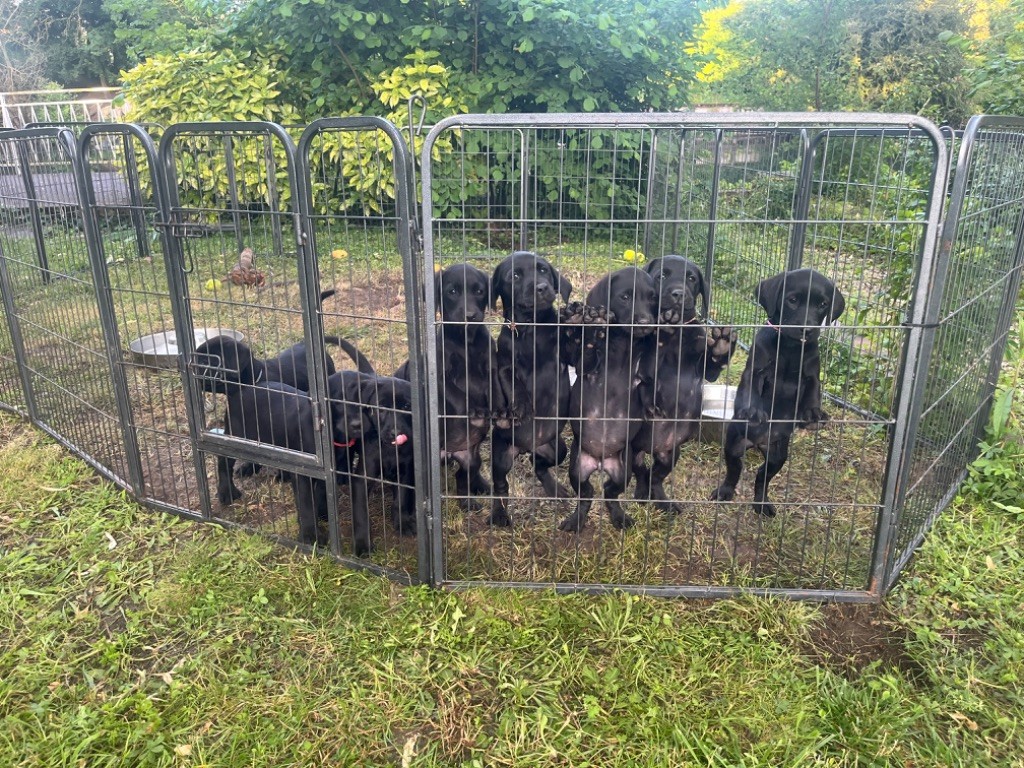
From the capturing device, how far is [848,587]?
148 inches

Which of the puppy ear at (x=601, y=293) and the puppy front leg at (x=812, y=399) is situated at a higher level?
the puppy ear at (x=601, y=293)

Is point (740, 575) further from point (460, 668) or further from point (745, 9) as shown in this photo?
point (745, 9)

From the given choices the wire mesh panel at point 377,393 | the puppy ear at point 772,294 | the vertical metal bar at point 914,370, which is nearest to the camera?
the vertical metal bar at point 914,370

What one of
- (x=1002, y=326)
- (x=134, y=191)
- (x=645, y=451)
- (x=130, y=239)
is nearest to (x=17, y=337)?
(x=130, y=239)

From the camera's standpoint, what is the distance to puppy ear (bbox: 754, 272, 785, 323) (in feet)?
12.2

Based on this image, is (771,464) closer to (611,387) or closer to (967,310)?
(611,387)

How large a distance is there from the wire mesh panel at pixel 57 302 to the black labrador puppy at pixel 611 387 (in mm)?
2833

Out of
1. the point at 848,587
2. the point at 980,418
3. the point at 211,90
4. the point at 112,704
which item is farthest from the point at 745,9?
the point at 112,704

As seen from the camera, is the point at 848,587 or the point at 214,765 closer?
the point at 214,765

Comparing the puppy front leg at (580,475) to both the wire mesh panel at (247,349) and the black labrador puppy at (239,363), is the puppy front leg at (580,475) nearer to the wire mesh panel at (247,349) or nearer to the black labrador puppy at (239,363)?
the wire mesh panel at (247,349)

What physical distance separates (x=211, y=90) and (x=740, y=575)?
1029cm

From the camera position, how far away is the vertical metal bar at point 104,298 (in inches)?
165

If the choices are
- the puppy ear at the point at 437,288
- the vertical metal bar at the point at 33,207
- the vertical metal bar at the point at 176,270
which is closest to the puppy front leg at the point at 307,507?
the vertical metal bar at the point at 176,270

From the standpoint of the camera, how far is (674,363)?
154 inches
